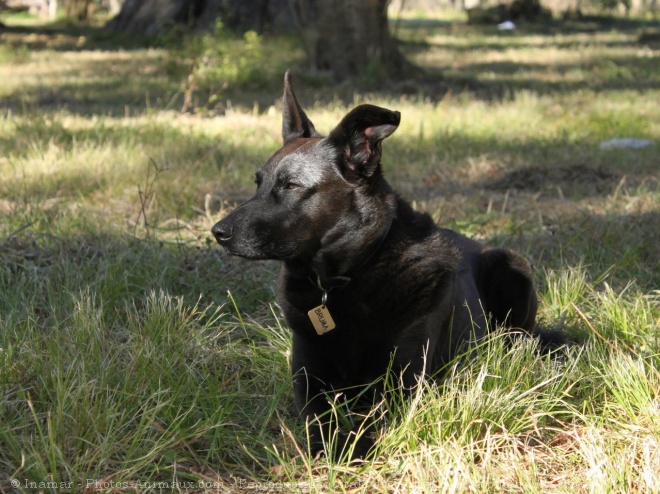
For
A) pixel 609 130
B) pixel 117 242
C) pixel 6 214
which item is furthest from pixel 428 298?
pixel 609 130

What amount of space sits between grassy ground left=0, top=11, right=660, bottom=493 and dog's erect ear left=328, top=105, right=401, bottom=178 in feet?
2.93

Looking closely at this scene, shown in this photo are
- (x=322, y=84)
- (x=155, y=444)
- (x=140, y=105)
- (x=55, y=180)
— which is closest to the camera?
(x=155, y=444)

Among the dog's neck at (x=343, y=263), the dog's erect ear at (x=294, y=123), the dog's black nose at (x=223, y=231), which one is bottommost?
the dog's neck at (x=343, y=263)

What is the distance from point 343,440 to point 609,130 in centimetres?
721

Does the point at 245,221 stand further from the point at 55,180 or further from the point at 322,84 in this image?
the point at 322,84

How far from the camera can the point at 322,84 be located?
41.6 feet

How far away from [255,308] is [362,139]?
157cm

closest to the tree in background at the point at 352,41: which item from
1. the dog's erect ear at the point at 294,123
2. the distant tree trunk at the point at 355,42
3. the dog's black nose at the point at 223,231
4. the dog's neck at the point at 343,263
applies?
the distant tree trunk at the point at 355,42

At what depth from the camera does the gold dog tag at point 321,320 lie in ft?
10.7

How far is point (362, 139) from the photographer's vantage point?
3381 mm

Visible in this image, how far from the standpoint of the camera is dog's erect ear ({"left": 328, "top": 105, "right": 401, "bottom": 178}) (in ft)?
10.8

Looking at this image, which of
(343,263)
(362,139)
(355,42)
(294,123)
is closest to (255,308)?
(294,123)

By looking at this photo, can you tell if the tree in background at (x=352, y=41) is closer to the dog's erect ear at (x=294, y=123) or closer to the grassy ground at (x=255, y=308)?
the grassy ground at (x=255, y=308)

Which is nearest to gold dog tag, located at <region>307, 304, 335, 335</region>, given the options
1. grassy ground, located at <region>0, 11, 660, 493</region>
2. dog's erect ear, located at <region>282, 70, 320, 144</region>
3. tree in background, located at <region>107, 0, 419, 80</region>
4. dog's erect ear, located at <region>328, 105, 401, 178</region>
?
grassy ground, located at <region>0, 11, 660, 493</region>
